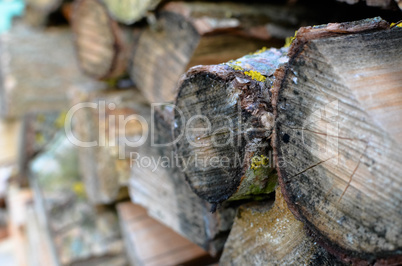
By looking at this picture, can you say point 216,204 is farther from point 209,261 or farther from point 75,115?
point 75,115

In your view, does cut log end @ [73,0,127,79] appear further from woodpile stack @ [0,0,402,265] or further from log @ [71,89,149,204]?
log @ [71,89,149,204]

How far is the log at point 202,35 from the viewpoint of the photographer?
1520 millimetres

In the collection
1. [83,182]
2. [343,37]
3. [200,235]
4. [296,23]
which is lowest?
[83,182]

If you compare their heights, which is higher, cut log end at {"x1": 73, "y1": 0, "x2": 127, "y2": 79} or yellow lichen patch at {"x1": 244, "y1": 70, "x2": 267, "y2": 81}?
yellow lichen patch at {"x1": 244, "y1": 70, "x2": 267, "y2": 81}

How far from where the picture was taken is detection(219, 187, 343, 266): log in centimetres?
90

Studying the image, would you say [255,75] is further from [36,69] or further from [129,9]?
[36,69]

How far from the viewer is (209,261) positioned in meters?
1.78

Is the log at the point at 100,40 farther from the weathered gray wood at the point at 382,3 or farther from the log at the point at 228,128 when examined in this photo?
the weathered gray wood at the point at 382,3

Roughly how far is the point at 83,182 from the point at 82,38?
3.35ft

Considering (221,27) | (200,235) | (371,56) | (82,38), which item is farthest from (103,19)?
(371,56)

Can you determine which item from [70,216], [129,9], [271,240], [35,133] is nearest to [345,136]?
[271,240]

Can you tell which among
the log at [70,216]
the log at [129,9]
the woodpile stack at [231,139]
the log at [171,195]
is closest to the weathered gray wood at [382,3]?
the woodpile stack at [231,139]

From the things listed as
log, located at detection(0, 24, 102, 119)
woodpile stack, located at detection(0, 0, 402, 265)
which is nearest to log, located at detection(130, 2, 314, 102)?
woodpile stack, located at detection(0, 0, 402, 265)

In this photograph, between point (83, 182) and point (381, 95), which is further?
point (83, 182)
